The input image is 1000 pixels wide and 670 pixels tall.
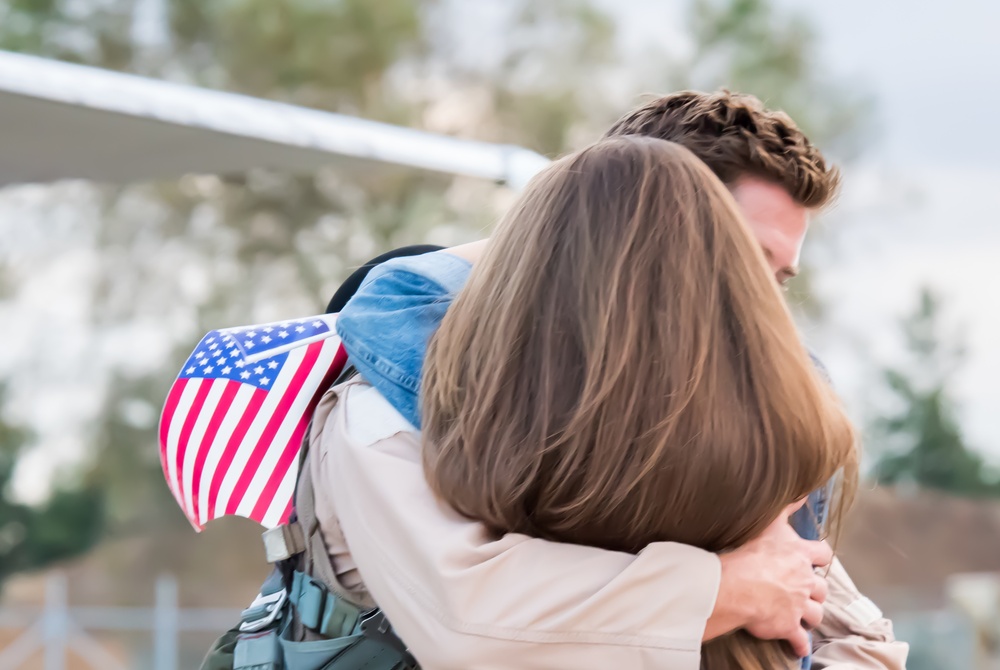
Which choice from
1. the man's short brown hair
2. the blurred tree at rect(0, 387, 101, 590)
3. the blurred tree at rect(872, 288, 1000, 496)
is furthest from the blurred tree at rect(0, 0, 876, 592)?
the man's short brown hair

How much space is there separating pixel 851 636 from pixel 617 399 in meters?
0.55

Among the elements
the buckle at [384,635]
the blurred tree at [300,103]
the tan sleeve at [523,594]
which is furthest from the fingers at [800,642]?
the blurred tree at [300,103]

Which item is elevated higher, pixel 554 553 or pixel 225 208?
pixel 554 553

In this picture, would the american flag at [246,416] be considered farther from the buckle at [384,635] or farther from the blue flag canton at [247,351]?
the buckle at [384,635]

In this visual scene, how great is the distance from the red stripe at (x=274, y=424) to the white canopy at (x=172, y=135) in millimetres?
1528

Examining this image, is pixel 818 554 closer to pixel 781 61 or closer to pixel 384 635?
pixel 384 635

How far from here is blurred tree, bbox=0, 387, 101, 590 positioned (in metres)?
15.4

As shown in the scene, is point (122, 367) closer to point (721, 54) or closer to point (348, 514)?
point (721, 54)

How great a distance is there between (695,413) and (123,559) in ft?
52.7

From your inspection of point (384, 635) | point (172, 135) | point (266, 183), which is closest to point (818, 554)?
point (384, 635)

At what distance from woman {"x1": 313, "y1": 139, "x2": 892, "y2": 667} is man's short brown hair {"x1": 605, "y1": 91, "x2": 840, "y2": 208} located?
0.62 m

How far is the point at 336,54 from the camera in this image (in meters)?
14.5

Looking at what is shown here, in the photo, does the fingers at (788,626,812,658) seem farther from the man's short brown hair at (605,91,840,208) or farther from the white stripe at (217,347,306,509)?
the man's short brown hair at (605,91,840,208)

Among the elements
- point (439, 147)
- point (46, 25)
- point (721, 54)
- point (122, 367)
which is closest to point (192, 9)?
point (46, 25)
